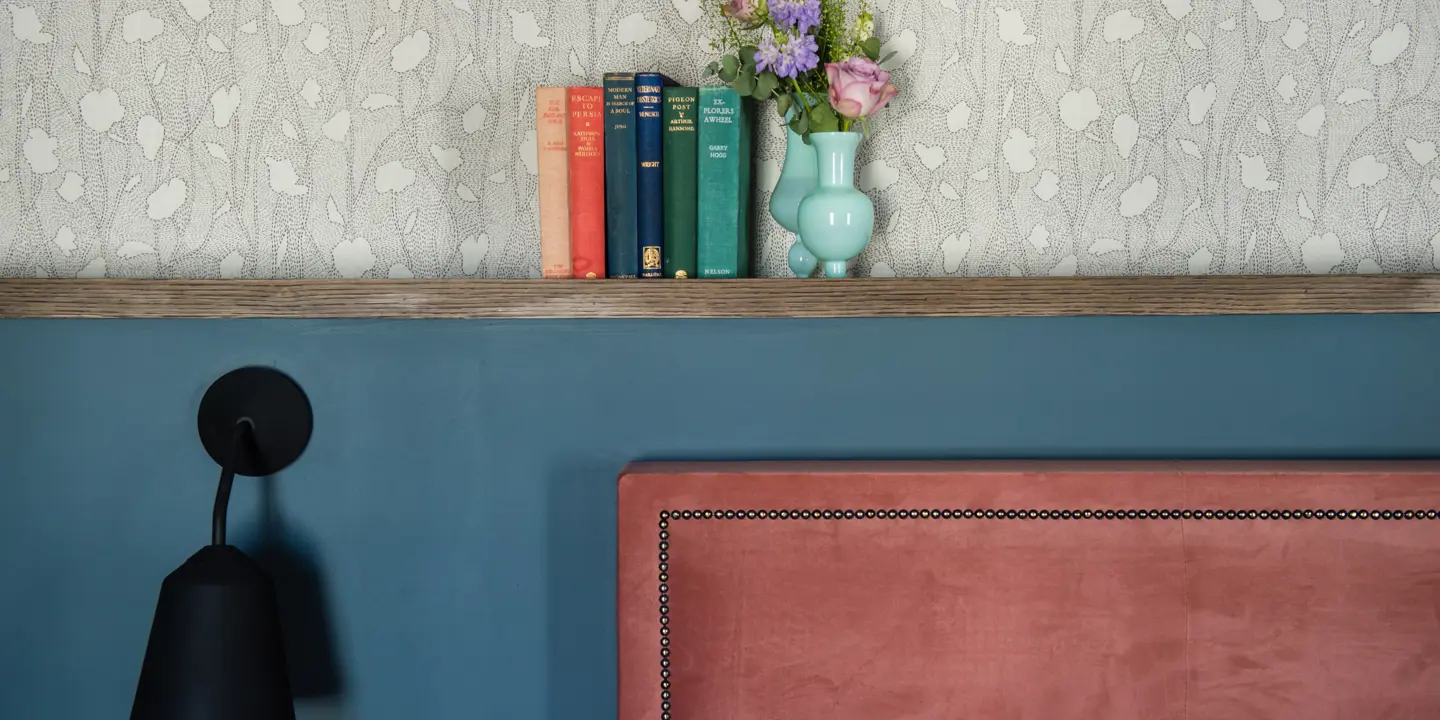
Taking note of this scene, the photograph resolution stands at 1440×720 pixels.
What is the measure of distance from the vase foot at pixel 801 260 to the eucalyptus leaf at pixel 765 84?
0.61 ft

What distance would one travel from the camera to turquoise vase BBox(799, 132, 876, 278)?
1.04 meters

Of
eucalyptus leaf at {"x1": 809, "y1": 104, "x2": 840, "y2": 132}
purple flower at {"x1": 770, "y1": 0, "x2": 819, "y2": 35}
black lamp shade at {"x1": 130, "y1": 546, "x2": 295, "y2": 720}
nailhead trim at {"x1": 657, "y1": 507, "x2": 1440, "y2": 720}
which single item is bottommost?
black lamp shade at {"x1": 130, "y1": 546, "x2": 295, "y2": 720}

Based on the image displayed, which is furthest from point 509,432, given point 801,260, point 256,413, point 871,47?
point 871,47

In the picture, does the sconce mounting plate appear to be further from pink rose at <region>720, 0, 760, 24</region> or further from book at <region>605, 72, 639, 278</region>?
pink rose at <region>720, 0, 760, 24</region>

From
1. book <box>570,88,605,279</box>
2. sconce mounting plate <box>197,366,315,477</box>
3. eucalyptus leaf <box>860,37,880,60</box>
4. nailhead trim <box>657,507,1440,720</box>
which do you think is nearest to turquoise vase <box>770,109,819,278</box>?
eucalyptus leaf <box>860,37,880,60</box>

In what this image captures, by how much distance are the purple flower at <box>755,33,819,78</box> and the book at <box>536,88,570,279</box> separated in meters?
0.24

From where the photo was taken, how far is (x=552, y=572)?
1172mm

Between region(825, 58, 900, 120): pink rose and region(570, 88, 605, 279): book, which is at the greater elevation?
region(825, 58, 900, 120): pink rose

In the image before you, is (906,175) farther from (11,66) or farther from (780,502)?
(11,66)

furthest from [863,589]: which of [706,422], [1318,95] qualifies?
[1318,95]

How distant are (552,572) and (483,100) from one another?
63 cm

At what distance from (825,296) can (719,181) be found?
7.3 inches

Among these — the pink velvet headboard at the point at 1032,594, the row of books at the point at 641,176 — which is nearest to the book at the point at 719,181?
the row of books at the point at 641,176

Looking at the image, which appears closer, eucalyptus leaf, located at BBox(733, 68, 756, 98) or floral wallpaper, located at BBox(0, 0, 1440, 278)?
eucalyptus leaf, located at BBox(733, 68, 756, 98)
